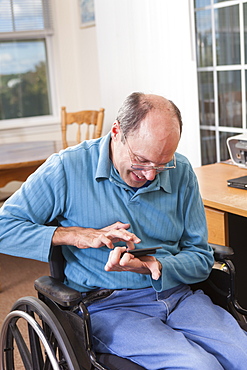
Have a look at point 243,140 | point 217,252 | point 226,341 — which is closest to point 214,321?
point 226,341

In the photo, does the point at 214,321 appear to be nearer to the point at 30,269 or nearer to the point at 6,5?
the point at 30,269

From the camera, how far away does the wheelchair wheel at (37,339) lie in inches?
52.2

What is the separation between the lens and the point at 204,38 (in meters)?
3.49

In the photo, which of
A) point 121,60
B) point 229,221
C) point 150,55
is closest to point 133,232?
point 229,221

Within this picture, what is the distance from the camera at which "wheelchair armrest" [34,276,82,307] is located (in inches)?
54.2

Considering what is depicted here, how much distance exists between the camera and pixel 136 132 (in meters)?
1.44

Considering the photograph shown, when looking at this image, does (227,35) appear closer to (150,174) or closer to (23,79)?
(150,174)

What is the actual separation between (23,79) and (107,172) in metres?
3.64

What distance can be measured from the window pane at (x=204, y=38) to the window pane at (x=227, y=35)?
0.24 ft

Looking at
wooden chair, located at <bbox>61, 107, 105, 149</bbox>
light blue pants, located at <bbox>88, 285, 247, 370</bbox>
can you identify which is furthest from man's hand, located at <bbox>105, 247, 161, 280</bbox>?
wooden chair, located at <bbox>61, 107, 105, 149</bbox>

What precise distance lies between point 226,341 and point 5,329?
67 centimetres

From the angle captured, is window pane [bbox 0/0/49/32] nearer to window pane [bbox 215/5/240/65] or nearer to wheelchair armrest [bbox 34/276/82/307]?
window pane [bbox 215/5/240/65]

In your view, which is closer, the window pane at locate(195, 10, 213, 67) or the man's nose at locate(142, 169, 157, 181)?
the man's nose at locate(142, 169, 157, 181)

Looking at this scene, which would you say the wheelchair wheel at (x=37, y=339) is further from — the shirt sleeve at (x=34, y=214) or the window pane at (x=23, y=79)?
the window pane at (x=23, y=79)
